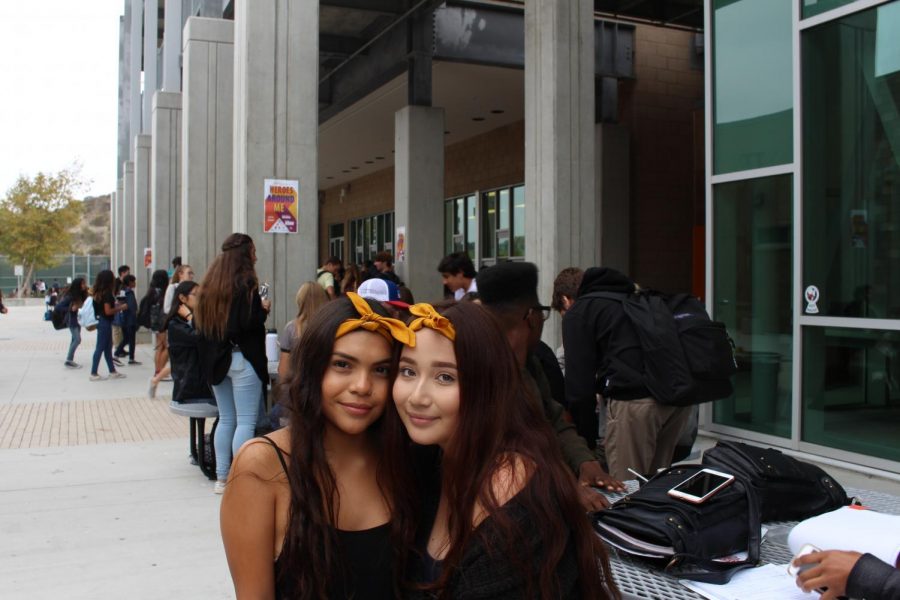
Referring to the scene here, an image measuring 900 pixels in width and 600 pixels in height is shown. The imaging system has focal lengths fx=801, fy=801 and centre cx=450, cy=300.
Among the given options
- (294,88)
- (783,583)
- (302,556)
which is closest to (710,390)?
(783,583)

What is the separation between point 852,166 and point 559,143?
4.17m

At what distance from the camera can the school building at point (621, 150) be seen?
6469 millimetres

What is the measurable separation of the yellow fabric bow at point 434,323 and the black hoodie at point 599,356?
8.09ft

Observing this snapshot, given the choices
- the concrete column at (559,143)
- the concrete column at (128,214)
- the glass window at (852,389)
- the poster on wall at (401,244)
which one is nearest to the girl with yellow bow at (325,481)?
the glass window at (852,389)

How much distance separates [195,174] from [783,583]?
1377 cm

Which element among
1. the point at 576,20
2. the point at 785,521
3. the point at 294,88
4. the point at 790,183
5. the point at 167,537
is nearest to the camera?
the point at 785,521

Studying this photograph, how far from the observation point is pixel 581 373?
4152mm

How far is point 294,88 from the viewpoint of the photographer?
31.0 feet

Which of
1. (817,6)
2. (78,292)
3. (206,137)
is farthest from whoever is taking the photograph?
(78,292)

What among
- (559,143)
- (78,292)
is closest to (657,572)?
(559,143)

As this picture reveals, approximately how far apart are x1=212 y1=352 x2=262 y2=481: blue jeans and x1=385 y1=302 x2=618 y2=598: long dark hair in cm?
475

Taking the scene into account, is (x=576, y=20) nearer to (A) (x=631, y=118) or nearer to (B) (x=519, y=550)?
(A) (x=631, y=118)

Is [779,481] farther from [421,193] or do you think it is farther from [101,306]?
[101,306]

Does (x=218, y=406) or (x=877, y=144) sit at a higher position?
(x=877, y=144)
